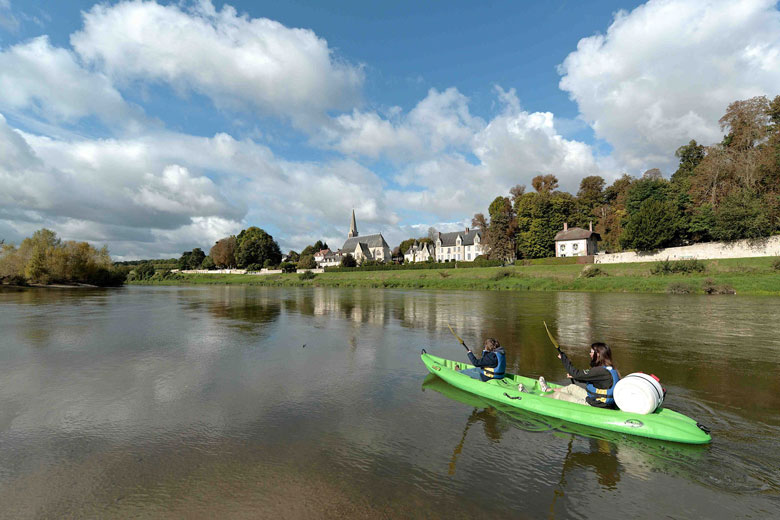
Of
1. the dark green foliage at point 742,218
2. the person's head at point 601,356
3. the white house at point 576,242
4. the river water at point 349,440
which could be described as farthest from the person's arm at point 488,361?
the white house at point 576,242

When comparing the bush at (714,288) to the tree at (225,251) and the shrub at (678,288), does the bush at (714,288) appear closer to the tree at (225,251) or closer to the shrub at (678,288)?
the shrub at (678,288)

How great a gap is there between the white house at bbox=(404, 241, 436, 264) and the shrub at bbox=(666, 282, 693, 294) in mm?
A: 71801

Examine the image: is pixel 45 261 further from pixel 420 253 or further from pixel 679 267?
pixel 679 267

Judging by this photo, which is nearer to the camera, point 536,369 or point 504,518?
point 504,518

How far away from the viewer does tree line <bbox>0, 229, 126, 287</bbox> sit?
196 feet

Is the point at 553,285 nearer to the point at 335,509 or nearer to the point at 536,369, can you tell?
the point at 536,369

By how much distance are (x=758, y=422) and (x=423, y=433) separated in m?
6.37

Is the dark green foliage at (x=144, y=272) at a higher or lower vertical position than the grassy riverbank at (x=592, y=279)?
higher

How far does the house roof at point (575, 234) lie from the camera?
6488 cm

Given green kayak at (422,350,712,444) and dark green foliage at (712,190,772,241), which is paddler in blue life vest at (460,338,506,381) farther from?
dark green foliage at (712,190,772,241)

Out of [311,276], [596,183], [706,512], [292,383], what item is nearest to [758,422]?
[706,512]

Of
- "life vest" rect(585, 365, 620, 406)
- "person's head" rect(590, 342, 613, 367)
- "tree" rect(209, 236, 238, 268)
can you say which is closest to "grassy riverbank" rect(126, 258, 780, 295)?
"person's head" rect(590, 342, 613, 367)

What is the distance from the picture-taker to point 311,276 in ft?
245

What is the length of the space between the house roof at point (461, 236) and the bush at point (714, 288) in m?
64.3
